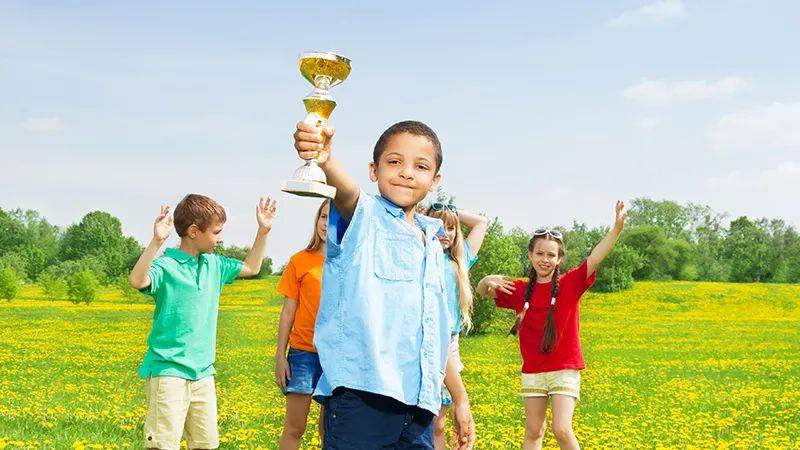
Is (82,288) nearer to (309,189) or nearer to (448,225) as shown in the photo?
(448,225)

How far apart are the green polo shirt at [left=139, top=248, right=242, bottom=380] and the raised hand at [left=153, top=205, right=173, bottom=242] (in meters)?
0.30

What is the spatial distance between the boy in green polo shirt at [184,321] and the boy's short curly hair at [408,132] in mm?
2023

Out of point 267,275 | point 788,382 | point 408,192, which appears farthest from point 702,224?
point 408,192

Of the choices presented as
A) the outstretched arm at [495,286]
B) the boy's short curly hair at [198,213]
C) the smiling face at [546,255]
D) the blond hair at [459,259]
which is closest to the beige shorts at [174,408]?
the boy's short curly hair at [198,213]

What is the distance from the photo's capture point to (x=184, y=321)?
4.80m

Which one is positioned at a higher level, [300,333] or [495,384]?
[300,333]

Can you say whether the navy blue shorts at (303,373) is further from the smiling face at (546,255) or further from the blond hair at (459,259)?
the smiling face at (546,255)

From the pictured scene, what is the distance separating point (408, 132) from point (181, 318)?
245cm

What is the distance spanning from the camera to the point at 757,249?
7300 cm

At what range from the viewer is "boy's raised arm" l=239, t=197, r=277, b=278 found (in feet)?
16.6

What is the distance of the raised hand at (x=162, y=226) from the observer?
14.8 ft

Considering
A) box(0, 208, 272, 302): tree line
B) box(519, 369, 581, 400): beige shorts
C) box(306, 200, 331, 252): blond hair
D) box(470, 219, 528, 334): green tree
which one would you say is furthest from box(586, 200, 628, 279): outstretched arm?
box(0, 208, 272, 302): tree line

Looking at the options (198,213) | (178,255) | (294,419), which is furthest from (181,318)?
(294,419)

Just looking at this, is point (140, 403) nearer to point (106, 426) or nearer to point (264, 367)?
point (106, 426)
